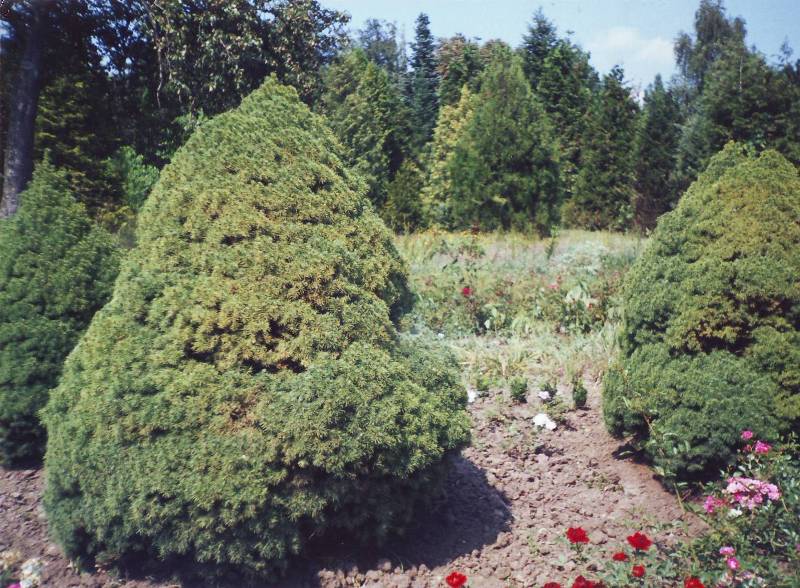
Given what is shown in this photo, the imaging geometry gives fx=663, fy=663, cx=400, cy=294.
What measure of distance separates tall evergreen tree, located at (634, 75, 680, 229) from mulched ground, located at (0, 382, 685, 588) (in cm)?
1461

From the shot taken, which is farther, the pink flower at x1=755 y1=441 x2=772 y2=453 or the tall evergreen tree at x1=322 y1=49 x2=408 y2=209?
the tall evergreen tree at x1=322 y1=49 x2=408 y2=209

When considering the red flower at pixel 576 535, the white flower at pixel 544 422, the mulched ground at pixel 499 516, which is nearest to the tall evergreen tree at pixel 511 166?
the white flower at pixel 544 422

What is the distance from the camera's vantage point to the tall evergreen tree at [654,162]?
1758 cm

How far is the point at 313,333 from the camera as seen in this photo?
277 cm

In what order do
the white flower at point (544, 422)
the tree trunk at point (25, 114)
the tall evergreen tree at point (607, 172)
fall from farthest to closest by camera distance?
the tall evergreen tree at point (607, 172)
the tree trunk at point (25, 114)
the white flower at point (544, 422)

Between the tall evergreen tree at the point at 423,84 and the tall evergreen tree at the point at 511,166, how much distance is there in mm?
8192

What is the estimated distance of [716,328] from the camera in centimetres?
354

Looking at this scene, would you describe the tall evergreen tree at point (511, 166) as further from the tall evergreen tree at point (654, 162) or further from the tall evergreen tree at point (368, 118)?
the tall evergreen tree at point (654, 162)

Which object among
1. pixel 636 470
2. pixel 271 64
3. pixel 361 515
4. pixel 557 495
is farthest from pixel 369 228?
pixel 271 64

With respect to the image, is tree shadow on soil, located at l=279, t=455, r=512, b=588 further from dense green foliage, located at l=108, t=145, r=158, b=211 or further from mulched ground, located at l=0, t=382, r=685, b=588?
dense green foliage, located at l=108, t=145, r=158, b=211

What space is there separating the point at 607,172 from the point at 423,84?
31.3 ft

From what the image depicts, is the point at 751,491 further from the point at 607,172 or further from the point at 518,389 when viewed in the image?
the point at 607,172

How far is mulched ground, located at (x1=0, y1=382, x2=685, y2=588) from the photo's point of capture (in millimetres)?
2830

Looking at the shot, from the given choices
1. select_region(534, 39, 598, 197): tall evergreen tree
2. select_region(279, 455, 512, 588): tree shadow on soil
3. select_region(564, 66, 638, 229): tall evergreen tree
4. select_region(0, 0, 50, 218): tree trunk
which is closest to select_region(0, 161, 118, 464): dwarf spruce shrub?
select_region(279, 455, 512, 588): tree shadow on soil
